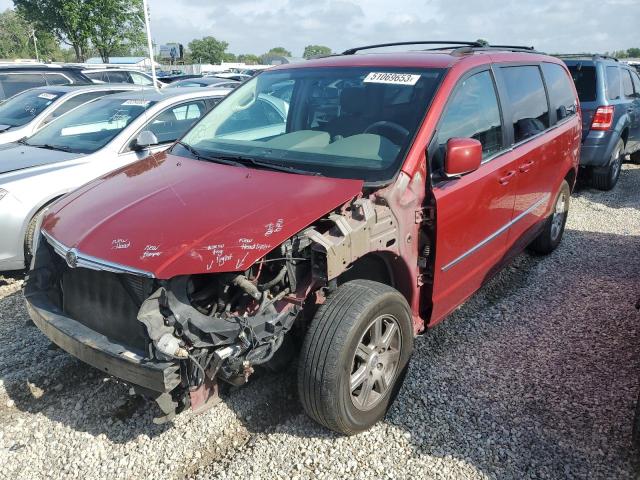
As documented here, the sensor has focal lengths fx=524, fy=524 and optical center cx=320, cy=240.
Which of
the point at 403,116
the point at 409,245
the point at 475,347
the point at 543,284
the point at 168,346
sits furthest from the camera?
the point at 543,284

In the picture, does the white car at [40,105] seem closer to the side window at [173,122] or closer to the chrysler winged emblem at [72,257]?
the side window at [173,122]

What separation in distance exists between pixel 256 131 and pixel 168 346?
1946 mm

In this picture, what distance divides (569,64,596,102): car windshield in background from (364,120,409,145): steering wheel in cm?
572

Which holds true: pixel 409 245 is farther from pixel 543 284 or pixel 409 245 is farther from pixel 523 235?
pixel 543 284

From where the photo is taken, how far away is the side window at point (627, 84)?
27.3 feet

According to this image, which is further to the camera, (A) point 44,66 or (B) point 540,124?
(A) point 44,66

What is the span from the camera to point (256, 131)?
12.2 feet

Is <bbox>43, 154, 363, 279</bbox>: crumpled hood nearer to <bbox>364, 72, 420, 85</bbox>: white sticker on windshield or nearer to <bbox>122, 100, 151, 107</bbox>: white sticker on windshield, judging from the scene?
<bbox>364, 72, 420, 85</bbox>: white sticker on windshield

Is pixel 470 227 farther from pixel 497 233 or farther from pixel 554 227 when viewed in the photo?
A: pixel 554 227

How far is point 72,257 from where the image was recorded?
250 cm

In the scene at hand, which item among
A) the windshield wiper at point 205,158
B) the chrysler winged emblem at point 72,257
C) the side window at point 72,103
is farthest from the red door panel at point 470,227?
the side window at point 72,103

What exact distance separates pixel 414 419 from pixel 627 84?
315 inches

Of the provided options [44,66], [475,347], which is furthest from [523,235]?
[44,66]

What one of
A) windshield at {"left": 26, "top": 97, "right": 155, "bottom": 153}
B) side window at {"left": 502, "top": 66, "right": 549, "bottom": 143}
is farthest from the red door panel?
windshield at {"left": 26, "top": 97, "right": 155, "bottom": 153}
